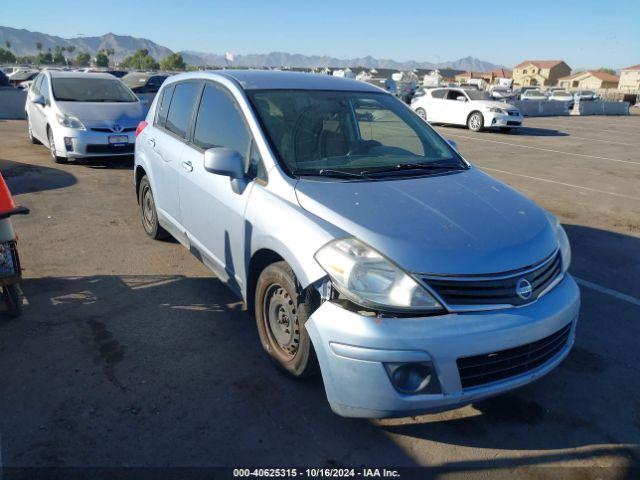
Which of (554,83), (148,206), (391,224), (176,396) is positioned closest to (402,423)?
(391,224)

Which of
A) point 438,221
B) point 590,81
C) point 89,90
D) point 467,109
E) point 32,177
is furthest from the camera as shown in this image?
point 590,81

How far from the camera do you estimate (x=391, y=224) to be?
2.67 metres

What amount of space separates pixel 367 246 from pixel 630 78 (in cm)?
12289

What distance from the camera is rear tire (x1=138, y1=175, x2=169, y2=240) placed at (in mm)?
5242

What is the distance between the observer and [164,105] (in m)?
4.94

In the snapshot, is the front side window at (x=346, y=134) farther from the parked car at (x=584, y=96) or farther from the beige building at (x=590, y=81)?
the beige building at (x=590, y=81)

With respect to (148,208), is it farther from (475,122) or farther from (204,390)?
(475,122)

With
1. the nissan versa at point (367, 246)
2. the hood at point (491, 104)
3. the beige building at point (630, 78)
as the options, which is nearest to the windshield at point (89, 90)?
the nissan versa at point (367, 246)

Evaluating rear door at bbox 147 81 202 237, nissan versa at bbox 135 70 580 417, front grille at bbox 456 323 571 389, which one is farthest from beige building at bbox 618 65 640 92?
front grille at bbox 456 323 571 389

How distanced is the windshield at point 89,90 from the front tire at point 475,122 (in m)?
12.9

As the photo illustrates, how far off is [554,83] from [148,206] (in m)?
143

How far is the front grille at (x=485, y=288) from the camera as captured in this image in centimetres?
244

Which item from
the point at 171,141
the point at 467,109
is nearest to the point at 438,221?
the point at 171,141

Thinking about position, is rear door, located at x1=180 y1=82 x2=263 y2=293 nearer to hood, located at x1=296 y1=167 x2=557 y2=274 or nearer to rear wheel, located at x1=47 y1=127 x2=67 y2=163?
hood, located at x1=296 y1=167 x2=557 y2=274
